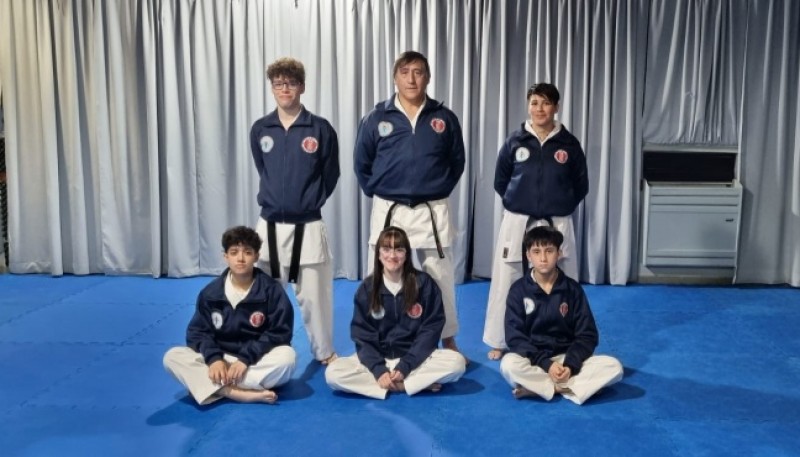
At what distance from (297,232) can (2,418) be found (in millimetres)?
1573

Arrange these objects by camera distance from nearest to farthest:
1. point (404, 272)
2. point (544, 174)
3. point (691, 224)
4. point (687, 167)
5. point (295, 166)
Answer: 1. point (404, 272)
2. point (295, 166)
3. point (544, 174)
4. point (691, 224)
5. point (687, 167)

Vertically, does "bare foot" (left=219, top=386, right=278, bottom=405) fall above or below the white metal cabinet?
below

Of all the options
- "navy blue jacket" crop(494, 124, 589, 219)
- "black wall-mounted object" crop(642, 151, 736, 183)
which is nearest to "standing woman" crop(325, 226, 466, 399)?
"navy blue jacket" crop(494, 124, 589, 219)

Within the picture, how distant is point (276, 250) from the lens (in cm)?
383

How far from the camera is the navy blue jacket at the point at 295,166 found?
12.3 ft

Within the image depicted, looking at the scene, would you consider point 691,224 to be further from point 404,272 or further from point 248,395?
point 248,395

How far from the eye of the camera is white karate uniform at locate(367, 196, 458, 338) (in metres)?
3.81

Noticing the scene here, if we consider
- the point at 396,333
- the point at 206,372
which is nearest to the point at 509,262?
the point at 396,333

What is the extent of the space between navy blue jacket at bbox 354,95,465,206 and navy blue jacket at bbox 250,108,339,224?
0.23m

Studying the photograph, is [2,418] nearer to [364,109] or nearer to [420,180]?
[420,180]

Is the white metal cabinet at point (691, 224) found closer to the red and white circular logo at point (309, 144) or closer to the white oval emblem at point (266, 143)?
the red and white circular logo at point (309, 144)

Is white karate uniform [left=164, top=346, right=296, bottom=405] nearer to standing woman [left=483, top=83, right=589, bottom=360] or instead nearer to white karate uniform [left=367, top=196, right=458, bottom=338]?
white karate uniform [left=367, top=196, right=458, bottom=338]

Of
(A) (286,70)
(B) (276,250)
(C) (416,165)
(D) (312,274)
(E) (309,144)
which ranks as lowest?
(D) (312,274)

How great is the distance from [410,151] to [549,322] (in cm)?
111
